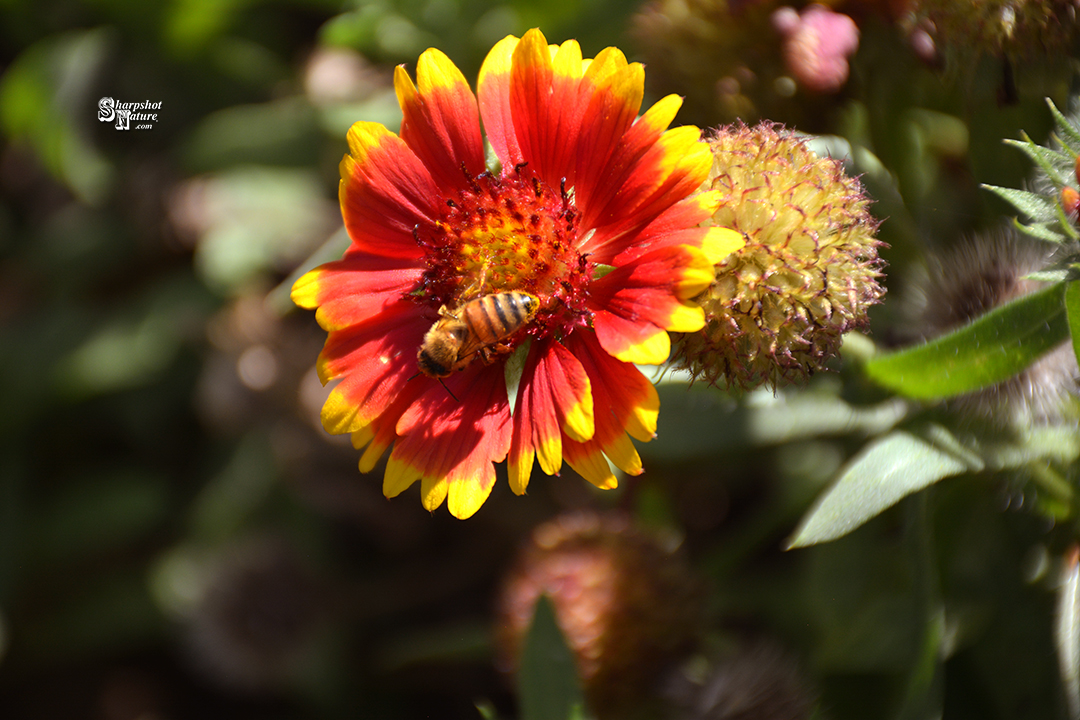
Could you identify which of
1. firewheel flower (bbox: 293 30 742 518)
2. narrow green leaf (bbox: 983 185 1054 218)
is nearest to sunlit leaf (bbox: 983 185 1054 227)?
narrow green leaf (bbox: 983 185 1054 218)

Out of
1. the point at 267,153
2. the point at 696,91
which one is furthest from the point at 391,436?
the point at 267,153

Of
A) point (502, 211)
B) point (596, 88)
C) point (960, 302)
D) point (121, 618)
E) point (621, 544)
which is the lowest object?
point (121, 618)

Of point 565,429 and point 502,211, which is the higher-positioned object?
point 502,211

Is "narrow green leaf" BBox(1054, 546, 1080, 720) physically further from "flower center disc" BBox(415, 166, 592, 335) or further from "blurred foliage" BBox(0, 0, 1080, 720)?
"flower center disc" BBox(415, 166, 592, 335)

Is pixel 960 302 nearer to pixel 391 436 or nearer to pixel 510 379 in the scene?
pixel 510 379

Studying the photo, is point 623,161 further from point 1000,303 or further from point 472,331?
point 1000,303

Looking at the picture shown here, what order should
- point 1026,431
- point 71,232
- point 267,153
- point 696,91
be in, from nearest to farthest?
point 1026,431 → point 696,91 → point 267,153 → point 71,232

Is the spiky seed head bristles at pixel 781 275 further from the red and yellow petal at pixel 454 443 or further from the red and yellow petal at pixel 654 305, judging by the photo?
the red and yellow petal at pixel 454 443
